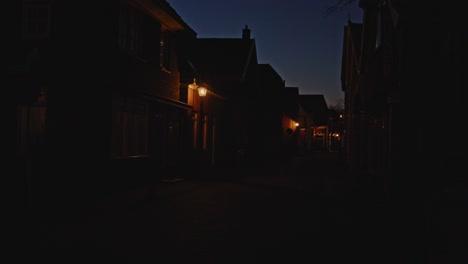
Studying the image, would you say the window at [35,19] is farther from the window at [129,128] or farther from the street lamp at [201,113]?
the street lamp at [201,113]

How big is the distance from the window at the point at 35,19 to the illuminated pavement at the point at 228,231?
172 inches

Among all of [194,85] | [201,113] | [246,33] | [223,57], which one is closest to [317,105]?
[246,33]

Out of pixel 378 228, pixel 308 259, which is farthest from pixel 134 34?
pixel 308 259

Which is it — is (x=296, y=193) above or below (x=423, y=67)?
below

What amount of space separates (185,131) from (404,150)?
1067 cm

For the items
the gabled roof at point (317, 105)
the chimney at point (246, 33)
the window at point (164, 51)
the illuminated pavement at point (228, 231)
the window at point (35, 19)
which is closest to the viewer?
the illuminated pavement at point (228, 231)

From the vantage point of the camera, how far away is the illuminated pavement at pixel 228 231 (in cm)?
676

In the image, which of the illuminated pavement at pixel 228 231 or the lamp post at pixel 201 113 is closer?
the illuminated pavement at pixel 228 231

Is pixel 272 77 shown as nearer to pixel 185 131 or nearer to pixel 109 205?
pixel 185 131

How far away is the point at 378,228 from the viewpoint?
29.8 feet

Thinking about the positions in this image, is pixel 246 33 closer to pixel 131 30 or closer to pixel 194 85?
pixel 194 85

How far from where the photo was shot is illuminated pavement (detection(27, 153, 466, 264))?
676cm

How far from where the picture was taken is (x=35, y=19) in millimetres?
12164

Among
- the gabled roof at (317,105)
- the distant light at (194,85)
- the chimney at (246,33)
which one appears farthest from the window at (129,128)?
the gabled roof at (317,105)
